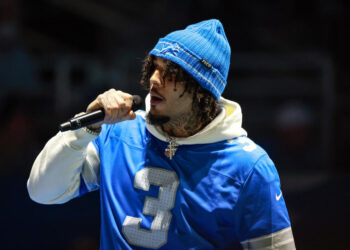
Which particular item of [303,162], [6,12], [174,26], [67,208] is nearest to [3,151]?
[67,208]

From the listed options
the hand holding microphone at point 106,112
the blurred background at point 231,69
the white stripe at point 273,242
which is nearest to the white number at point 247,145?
the white stripe at point 273,242

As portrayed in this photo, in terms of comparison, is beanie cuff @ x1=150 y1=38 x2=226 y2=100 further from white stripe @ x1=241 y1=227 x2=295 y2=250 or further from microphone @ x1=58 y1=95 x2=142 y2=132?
white stripe @ x1=241 y1=227 x2=295 y2=250

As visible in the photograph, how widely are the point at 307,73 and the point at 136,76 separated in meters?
1.39

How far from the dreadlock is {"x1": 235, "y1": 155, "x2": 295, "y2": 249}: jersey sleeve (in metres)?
0.21

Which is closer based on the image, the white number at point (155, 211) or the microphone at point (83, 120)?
the microphone at point (83, 120)

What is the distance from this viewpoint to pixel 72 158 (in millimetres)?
1086

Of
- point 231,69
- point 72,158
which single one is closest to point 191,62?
point 72,158

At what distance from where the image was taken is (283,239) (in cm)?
109

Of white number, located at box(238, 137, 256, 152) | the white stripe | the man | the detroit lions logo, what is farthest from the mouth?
the white stripe

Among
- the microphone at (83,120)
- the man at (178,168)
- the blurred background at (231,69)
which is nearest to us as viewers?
the microphone at (83,120)

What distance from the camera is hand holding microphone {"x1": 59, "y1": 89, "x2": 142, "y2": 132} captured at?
98 centimetres

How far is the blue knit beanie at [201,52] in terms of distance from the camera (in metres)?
1.13

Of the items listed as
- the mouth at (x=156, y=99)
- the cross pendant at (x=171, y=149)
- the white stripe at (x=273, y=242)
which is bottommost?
the white stripe at (x=273, y=242)

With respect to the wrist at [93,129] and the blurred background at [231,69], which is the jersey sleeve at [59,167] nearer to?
the wrist at [93,129]
